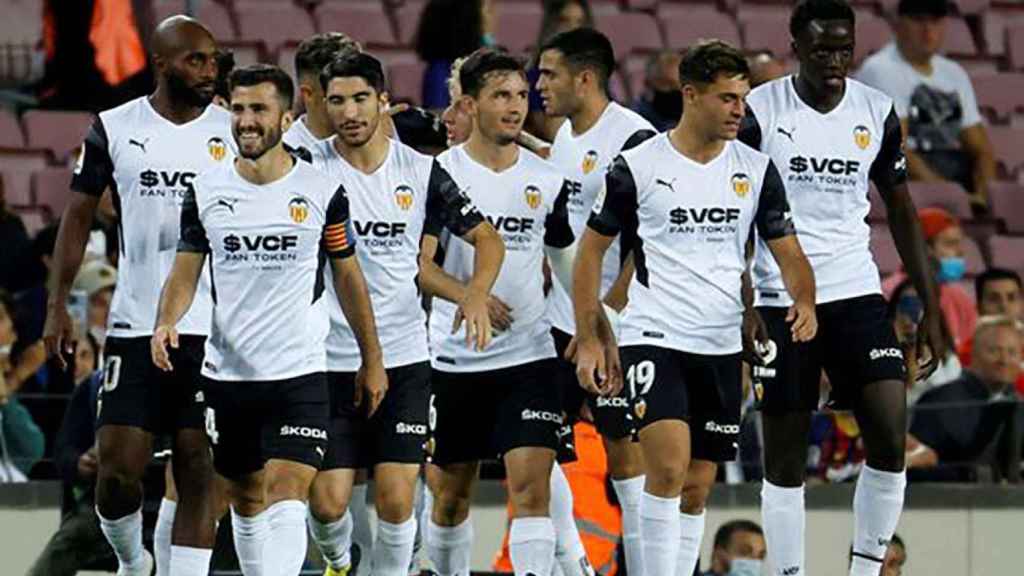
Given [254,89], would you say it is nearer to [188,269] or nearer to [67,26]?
[188,269]

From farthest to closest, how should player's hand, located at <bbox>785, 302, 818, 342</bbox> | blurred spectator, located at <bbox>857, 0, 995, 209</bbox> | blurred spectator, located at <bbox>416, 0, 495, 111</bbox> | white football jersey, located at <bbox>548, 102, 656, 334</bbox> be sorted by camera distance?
blurred spectator, located at <bbox>857, 0, 995, 209</bbox>
blurred spectator, located at <bbox>416, 0, 495, 111</bbox>
white football jersey, located at <bbox>548, 102, 656, 334</bbox>
player's hand, located at <bbox>785, 302, 818, 342</bbox>

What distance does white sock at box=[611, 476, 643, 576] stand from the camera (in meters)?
13.7

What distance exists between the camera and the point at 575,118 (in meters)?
14.5

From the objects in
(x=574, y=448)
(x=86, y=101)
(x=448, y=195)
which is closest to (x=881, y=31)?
(x=86, y=101)

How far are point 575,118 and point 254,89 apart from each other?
228 cm

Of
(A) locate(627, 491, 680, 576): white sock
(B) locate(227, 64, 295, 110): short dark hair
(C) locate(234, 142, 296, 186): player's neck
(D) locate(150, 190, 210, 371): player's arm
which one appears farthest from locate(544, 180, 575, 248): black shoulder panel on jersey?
(D) locate(150, 190, 210, 371): player's arm

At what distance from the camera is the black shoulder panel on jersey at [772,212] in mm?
13172

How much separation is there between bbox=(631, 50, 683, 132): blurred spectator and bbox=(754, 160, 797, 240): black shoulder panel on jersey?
440cm

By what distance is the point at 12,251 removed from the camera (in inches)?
693

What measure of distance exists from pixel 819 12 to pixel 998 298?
187 inches

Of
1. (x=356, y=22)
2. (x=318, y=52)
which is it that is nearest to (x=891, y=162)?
(x=318, y=52)

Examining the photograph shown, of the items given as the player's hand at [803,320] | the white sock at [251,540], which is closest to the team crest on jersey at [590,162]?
the player's hand at [803,320]

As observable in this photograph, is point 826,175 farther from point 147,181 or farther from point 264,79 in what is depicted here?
point 147,181

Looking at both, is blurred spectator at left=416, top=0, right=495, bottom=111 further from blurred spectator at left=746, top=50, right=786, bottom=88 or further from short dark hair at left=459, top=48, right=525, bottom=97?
short dark hair at left=459, top=48, right=525, bottom=97
